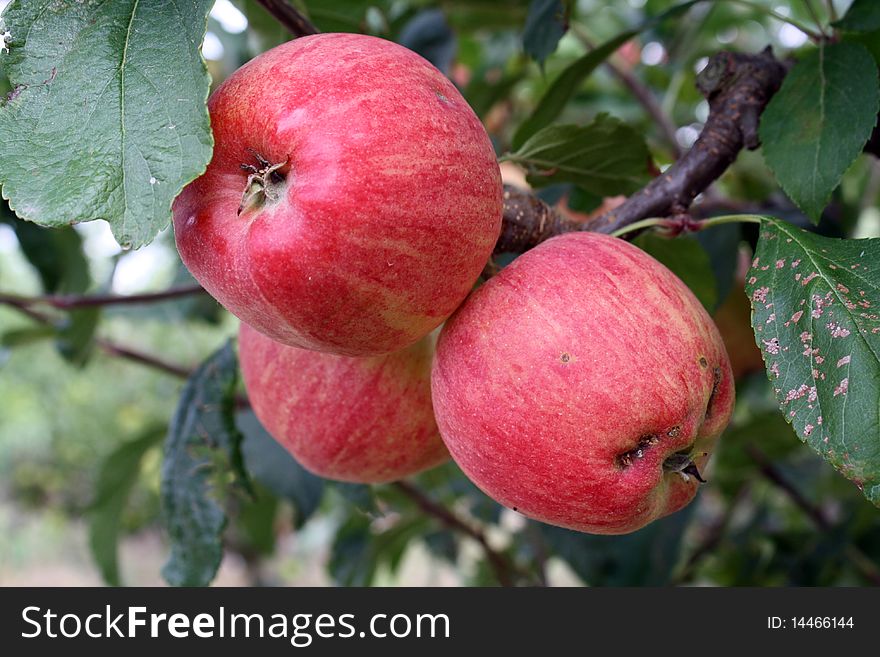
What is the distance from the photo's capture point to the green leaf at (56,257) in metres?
1.54

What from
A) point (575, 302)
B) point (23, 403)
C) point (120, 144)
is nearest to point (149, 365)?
point (120, 144)

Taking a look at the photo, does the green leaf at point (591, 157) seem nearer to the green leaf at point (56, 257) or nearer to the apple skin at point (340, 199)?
the apple skin at point (340, 199)

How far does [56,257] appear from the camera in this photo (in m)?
1.59

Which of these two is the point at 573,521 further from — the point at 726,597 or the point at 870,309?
the point at 726,597

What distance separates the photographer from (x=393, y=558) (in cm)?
205

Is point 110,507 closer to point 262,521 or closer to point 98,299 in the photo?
point 262,521

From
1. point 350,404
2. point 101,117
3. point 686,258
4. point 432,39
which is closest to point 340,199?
point 101,117

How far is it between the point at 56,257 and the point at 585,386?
1289mm

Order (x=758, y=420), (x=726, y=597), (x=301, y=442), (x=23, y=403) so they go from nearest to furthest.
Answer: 1. (x=301, y=442)
2. (x=726, y=597)
3. (x=758, y=420)
4. (x=23, y=403)

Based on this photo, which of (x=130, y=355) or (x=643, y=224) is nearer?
(x=643, y=224)

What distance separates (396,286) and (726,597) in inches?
28.6

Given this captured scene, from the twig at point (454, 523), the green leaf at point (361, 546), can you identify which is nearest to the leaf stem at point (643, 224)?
the twig at point (454, 523)

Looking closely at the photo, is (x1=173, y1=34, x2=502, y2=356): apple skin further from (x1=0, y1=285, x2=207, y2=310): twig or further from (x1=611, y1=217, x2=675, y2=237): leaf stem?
(x1=0, y1=285, x2=207, y2=310): twig

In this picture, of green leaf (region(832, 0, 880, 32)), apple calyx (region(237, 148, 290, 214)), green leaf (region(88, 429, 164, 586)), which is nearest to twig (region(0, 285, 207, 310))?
green leaf (region(88, 429, 164, 586))
